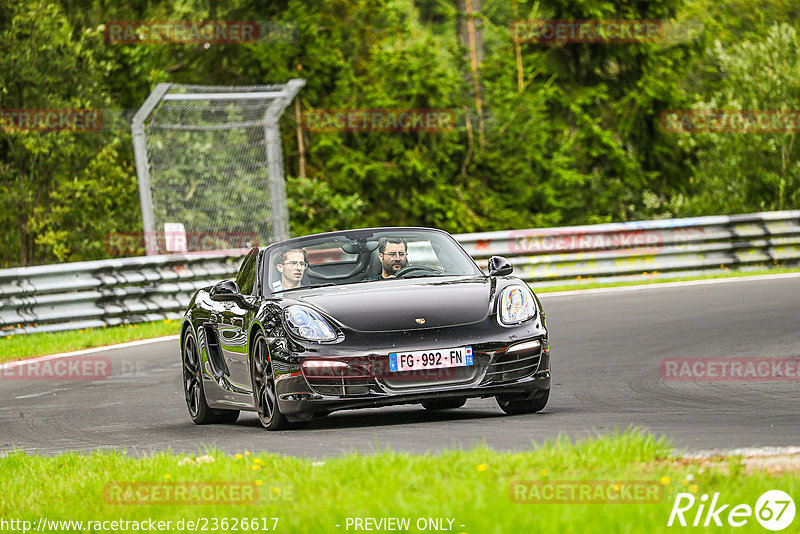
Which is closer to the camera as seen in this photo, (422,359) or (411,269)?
(422,359)

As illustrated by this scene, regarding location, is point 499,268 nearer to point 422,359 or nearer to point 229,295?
point 422,359

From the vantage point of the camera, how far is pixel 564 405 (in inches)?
352

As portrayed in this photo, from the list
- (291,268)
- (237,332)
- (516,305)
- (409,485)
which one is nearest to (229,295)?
(237,332)

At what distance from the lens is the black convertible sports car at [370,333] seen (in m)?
7.94

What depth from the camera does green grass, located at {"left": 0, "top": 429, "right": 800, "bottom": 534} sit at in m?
4.69

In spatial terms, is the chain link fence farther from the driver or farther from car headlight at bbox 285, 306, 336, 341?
car headlight at bbox 285, 306, 336, 341

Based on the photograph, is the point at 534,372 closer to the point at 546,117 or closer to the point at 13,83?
the point at 13,83

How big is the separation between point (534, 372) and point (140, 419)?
10.0 ft

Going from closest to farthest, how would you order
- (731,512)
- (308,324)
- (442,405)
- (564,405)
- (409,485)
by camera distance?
1. (731,512)
2. (409,485)
3. (308,324)
4. (564,405)
5. (442,405)

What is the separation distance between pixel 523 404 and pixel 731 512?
403 centimetres

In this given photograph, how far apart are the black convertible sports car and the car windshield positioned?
0.03 feet

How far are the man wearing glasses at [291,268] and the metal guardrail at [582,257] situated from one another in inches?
333

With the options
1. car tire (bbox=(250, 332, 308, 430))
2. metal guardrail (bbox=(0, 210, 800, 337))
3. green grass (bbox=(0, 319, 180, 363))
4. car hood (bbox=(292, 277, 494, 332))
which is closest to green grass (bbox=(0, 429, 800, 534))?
car tire (bbox=(250, 332, 308, 430))

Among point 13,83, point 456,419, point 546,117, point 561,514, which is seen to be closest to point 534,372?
point 456,419
